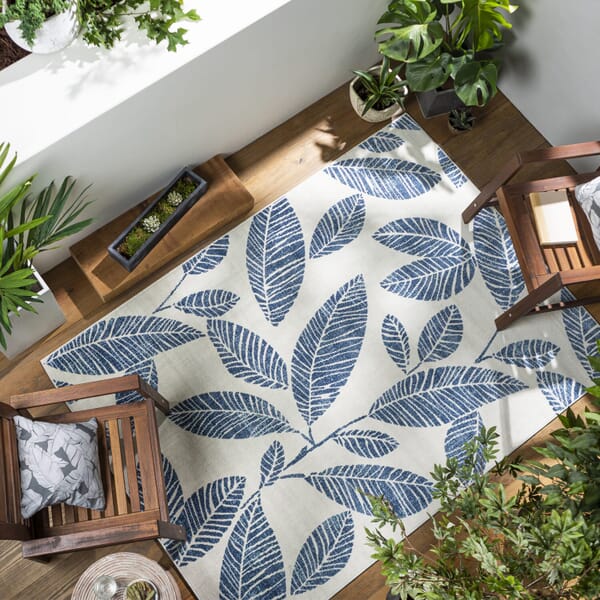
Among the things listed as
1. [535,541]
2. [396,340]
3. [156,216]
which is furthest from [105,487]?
[535,541]

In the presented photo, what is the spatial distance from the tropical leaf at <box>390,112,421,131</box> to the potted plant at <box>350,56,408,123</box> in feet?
0.21

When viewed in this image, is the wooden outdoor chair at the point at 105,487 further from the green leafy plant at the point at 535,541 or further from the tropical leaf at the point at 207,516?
the green leafy plant at the point at 535,541

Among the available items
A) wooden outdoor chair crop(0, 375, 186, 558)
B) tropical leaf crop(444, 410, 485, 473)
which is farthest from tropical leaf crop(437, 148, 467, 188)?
wooden outdoor chair crop(0, 375, 186, 558)

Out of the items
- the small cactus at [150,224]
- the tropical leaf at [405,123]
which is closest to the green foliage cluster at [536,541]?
the small cactus at [150,224]

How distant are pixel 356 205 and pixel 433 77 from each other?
24.4 inches

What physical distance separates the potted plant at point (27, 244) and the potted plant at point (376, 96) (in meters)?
1.25

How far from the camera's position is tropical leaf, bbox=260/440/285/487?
2.52 meters

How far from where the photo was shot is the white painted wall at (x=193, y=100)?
6.91 feet

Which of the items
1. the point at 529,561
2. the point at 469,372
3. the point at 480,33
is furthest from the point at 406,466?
the point at 480,33

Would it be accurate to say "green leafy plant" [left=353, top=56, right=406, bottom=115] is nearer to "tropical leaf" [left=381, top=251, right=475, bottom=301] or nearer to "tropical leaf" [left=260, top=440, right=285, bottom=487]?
"tropical leaf" [left=381, top=251, right=475, bottom=301]

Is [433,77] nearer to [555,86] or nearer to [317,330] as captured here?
[555,86]

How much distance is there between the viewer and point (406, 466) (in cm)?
254

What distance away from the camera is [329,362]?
2.66 metres

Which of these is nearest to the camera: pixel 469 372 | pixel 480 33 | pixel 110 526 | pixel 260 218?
pixel 110 526
